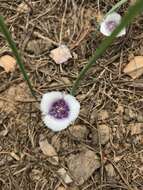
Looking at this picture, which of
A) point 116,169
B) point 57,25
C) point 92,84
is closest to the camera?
point 116,169

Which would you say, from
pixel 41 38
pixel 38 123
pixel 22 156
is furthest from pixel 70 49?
pixel 22 156

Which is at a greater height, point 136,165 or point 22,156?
point 22,156

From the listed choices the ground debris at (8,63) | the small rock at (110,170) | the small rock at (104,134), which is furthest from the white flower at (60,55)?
the small rock at (110,170)

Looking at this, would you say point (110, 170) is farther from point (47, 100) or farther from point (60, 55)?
point (60, 55)

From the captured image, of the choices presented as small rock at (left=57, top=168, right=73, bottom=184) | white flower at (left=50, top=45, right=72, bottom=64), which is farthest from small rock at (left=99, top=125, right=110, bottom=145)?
white flower at (left=50, top=45, right=72, bottom=64)

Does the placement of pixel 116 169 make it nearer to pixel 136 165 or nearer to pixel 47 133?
pixel 136 165

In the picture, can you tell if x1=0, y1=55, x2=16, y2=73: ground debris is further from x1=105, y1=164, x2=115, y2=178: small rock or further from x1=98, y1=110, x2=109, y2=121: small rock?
x1=105, y1=164, x2=115, y2=178: small rock
